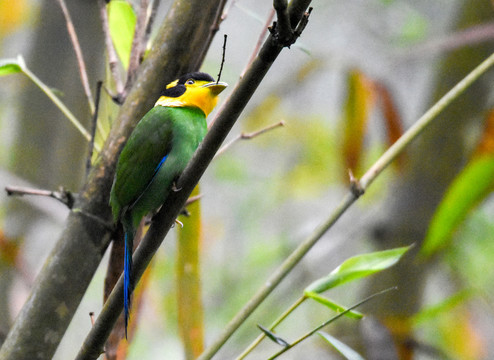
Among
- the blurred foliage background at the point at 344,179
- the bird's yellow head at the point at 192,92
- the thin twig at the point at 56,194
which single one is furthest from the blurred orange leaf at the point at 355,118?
the thin twig at the point at 56,194

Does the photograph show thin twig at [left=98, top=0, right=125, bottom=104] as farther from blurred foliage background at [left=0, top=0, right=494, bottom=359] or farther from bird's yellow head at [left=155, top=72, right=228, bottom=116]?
blurred foliage background at [left=0, top=0, right=494, bottom=359]

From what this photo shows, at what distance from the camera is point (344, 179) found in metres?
2.12

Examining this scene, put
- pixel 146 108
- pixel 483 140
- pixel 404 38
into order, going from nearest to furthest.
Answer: pixel 146 108 < pixel 483 140 < pixel 404 38

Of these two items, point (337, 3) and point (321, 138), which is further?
point (337, 3)

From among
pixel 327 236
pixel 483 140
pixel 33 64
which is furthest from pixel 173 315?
pixel 483 140

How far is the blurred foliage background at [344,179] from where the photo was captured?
1.77m

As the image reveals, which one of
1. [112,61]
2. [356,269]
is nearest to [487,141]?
[356,269]

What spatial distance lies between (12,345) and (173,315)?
2.01 meters

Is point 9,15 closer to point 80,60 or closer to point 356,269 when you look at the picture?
point 80,60

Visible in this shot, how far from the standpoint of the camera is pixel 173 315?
9.96ft

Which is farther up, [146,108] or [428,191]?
[146,108]

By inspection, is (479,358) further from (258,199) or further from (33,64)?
(33,64)

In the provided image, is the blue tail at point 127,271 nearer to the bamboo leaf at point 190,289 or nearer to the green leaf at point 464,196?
the bamboo leaf at point 190,289

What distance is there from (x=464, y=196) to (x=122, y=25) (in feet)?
2.89
